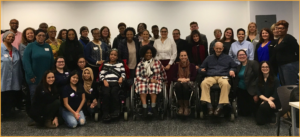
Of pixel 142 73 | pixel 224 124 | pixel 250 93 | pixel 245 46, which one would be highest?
pixel 245 46

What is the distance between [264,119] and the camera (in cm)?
294

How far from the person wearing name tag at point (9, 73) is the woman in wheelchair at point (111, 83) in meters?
1.26

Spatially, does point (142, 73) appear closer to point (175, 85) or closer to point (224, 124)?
point (175, 85)

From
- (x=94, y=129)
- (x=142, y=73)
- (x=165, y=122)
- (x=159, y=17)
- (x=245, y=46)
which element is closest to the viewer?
(x=94, y=129)

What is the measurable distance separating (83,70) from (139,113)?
103cm

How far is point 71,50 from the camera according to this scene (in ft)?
12.0

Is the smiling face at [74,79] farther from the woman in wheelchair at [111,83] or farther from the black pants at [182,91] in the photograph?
the black pants at [182,91]

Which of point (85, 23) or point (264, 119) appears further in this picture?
point (85, 23)

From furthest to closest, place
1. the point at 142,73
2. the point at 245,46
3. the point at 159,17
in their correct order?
the point at 159,17 → the point at 245,46 → the point at 142,73

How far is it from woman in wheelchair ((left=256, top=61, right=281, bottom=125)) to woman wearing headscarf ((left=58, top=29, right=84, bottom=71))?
2.72 meters

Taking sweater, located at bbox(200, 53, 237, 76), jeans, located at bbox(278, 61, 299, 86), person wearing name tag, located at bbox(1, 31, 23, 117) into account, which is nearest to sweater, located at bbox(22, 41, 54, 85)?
person wearing name tag, located at bbox(1, 31, 23, 117)

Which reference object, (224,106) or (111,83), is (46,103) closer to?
(111,83)

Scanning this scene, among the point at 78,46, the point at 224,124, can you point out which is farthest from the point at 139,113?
the point at 78,46

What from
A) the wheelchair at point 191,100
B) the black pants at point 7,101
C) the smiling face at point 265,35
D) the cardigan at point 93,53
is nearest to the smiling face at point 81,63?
the cardigan at point 93,53
